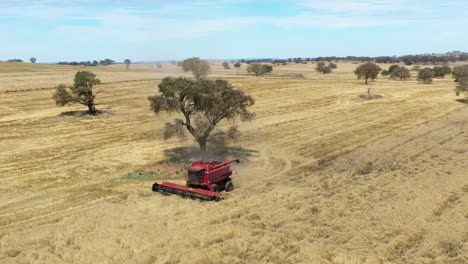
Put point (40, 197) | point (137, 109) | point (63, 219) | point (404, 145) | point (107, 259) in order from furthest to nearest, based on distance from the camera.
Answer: point (137, 109), point (404, 145), point (40, 197), point (63, 219), point (107, 259)

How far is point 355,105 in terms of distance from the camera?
52406 mm

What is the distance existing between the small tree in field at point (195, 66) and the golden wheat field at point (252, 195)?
3414 cm

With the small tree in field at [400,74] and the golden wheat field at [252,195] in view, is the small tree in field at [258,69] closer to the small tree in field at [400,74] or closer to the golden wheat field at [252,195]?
the small tree in field at [400,74]

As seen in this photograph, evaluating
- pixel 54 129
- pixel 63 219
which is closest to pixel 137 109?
Result: pixel 54 129

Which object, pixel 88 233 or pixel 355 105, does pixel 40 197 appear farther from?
pixel 355 105

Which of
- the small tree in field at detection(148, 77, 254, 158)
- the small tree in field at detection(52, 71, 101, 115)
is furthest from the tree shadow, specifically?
the small tree in field at detection(148, 77, 254, 158)

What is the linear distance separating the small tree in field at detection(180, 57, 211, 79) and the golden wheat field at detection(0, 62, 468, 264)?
1344 inches

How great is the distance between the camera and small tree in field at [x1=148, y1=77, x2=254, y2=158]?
24547 mm

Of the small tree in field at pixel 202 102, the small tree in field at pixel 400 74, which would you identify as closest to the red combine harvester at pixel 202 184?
the small tree in field at pixel 202 102

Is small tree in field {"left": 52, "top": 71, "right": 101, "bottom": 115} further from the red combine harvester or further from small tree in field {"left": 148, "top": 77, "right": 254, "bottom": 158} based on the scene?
the red combine harvester

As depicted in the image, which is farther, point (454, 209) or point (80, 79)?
point (80, 79)

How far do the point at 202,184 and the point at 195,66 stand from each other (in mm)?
59653

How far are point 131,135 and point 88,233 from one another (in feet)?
63.5

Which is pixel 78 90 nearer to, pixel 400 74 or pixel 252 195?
pixel 252 195
